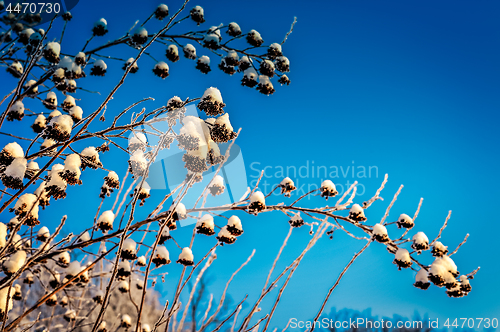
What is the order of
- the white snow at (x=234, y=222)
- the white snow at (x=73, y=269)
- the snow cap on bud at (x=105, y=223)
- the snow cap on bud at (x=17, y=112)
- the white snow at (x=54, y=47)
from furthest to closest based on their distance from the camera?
the snow cap on bud at (x=17, y=112) → the white snow at (x=54, y=47) → the white snow at (x=73, y=269) → the white snow at (x=234, y=222) → the snow cap on bud at (x=105, y=223)

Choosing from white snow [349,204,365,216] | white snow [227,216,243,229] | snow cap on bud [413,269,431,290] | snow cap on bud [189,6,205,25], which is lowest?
snow cap on bud [413,269,431,290]

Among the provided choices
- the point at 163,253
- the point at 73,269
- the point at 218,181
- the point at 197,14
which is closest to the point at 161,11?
the point at 197,14

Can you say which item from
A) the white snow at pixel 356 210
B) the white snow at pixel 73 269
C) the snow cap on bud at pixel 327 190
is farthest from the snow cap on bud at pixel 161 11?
the white snow at pixel 356 210

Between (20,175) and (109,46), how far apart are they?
163cm

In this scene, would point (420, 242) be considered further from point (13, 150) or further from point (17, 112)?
point (17, 112)

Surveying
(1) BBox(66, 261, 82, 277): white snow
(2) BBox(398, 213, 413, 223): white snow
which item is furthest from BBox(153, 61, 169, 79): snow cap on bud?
(2) BBox(398, 213, 413, 223): white snow

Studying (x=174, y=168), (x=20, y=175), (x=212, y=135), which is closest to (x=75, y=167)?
(x=20, y=175)

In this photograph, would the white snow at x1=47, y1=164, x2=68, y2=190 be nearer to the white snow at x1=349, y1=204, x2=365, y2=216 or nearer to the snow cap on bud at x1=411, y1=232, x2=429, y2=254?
the white snow at x1=349, y1=204, x2=365, y2=216

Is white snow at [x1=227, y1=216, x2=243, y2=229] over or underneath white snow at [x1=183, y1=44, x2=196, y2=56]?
underneath

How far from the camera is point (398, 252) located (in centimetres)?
236

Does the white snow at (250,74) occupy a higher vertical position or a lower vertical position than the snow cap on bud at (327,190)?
higher

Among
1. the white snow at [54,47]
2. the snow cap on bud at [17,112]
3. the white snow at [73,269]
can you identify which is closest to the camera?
the white snow at [73,269]

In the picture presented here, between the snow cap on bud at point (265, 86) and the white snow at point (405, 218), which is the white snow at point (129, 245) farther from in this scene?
the white snow at point (405, 218)

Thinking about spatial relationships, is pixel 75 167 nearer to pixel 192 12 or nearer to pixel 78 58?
pixel 78 58
